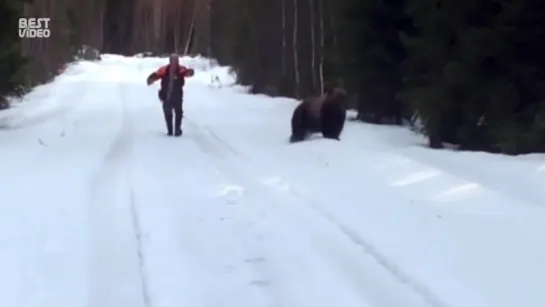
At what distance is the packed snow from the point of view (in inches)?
307

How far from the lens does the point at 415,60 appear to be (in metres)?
22.0

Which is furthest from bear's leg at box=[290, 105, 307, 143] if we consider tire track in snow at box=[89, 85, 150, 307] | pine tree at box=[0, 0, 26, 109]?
pine tree at box=[0, 0, 26, 109]

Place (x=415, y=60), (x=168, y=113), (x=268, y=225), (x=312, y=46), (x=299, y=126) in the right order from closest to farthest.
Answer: (x=268, y=225), (x=299, y=126), (x=415, y=60), (x=168, y=113), (x=312, y=46)

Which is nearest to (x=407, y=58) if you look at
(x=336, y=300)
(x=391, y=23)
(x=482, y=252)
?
(x=391, y=23)

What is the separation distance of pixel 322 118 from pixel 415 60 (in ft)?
9.85

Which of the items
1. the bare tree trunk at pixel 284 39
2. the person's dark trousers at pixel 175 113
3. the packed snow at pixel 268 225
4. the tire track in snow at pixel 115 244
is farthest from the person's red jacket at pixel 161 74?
the bare tree trunk at pixel 284 39

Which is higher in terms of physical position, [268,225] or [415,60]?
[415,60]

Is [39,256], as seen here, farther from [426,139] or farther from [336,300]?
[426,139]

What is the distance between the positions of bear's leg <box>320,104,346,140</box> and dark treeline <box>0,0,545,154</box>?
1.50 metres

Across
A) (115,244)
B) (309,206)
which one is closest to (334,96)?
(309,206)

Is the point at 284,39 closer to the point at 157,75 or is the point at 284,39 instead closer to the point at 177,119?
the point at 157,75

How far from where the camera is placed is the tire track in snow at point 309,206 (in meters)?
7.69

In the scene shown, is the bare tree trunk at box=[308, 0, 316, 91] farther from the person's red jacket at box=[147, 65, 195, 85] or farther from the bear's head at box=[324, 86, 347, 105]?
the bear's head at box=[324, 86, 347, 105]

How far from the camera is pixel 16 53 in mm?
23062
